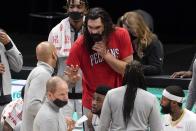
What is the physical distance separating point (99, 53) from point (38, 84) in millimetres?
791

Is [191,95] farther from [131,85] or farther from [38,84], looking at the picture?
[38,84]

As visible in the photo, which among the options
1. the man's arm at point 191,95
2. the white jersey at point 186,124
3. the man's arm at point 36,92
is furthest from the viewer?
the man's arm at point 191,95

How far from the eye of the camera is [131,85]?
17.8 feet

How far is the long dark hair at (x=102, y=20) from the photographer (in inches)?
244

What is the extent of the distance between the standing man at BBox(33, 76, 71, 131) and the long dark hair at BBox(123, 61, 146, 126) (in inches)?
19.4

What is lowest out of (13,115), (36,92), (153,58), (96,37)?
(13,115)

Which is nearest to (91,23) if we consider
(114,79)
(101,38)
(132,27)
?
(101,38)

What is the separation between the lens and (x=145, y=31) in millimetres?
7156

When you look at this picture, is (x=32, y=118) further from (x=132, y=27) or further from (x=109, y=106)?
(x=132, y=27)

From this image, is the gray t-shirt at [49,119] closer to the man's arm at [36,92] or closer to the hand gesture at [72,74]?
the man's arm at [36,92]

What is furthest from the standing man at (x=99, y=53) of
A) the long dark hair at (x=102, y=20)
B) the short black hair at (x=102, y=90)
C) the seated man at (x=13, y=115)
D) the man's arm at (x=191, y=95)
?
the seated man at (x=13, y=115)

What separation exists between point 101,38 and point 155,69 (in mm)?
1297

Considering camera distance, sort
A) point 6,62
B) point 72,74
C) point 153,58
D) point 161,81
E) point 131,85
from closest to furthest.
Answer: point 131,85, point 72,74, point 6,62, point 153,58, point 161,81

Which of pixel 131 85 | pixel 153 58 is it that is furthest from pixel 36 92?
pixel 153 58
